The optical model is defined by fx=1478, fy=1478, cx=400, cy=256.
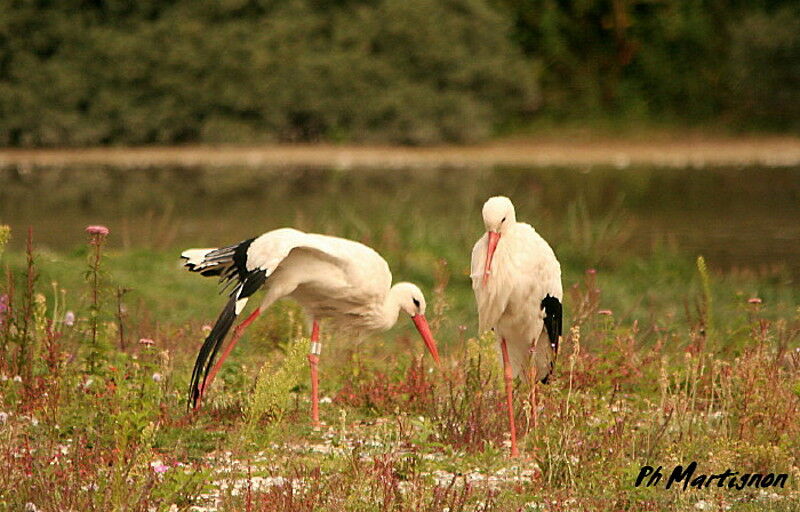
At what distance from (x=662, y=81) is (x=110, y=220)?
17510mm

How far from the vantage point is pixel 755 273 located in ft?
42.8

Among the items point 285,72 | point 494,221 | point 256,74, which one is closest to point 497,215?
point 494,221

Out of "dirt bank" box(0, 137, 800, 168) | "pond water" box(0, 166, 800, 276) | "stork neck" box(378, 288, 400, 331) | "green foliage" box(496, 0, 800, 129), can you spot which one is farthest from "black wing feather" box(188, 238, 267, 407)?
"green foliage" box(496, 0, 800, 129)

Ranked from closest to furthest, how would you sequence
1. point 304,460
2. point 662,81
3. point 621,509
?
point 621,509, point 304,460, point 662,81

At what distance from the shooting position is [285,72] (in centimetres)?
2984

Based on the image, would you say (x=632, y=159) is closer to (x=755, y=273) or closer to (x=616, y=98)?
(x=616, y=98)

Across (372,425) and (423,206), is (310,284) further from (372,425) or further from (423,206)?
(423,206)

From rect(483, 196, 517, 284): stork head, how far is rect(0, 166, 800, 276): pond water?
5570mm

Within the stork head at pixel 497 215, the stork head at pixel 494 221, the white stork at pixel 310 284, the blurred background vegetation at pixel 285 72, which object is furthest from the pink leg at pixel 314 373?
the blurred background vegetation at pixel 285 72

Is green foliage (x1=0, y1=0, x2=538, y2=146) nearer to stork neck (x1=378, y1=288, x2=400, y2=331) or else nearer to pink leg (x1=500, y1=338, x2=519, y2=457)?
stork neck (x1=378, y1=288, x2=400, y2=331)

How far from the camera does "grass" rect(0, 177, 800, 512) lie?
499 cm

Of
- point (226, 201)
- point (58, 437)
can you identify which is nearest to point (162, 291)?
point (58, 437)

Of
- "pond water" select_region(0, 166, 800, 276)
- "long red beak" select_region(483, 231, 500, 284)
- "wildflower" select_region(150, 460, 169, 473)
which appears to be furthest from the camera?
"pond water" select_region(0, 166, 800, 276)

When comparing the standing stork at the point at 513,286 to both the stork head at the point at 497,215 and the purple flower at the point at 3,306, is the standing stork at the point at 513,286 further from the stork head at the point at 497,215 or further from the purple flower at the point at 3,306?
the purple flower at the point at 3,306
